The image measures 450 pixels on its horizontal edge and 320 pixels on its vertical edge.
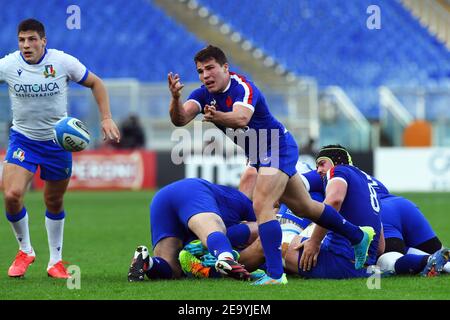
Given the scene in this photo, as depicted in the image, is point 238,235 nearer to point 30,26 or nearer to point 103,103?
point 103,103

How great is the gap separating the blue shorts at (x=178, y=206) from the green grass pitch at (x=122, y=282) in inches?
18.7

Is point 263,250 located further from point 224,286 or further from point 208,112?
point 208,112

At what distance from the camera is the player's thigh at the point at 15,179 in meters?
8.13

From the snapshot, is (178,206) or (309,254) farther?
(178,206)

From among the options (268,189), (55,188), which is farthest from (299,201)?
(55,188)

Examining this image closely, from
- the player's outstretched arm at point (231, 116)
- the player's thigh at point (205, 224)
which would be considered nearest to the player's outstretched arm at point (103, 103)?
the player's thigh at point (205, 224)

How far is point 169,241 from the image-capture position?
7844 millimetres

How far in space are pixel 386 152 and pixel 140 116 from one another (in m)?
6.21

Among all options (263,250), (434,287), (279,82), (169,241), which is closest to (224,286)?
(263,250)

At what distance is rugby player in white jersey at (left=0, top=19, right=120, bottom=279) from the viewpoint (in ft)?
26.9

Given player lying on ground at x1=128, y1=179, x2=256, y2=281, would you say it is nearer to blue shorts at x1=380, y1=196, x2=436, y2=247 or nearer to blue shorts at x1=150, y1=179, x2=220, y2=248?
blue shorts at x1=150, y1=179, x2=220, y2=248

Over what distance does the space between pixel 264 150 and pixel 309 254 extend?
90 cm

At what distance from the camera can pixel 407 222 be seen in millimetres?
8492

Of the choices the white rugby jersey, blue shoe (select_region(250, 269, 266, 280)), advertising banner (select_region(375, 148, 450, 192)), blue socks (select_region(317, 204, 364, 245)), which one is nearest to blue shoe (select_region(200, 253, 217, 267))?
blue shoe (select_region(250, 269, 266, 280))
